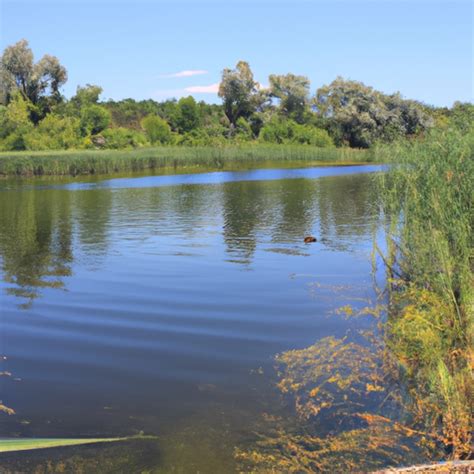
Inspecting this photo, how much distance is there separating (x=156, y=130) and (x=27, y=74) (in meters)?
15.4

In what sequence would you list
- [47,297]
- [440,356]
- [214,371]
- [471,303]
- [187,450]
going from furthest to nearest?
[47,297], [214,371], [471,303], [440,356], [187,450]

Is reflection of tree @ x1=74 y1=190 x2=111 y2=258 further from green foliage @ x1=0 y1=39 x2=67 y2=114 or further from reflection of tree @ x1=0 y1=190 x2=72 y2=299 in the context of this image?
green foliage @ x1=0 y1=39 x2=67 y2=114

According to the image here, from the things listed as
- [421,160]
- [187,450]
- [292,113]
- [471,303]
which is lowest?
[187,450]

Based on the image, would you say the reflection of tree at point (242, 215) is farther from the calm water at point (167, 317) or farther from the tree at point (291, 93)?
the tree at point (291, 93)

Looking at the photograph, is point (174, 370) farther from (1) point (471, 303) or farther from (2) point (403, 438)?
(1) point (471, 303)

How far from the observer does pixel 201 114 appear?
2904 inches

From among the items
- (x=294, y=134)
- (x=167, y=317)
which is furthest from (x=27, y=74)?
(x=167, y=317)

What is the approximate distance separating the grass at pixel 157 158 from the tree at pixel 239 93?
67.8ft

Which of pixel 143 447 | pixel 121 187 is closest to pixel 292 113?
pixel 121 187

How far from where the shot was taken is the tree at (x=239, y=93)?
7338 cm

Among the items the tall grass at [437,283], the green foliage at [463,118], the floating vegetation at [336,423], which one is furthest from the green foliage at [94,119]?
the floating vegetation at [336,423]

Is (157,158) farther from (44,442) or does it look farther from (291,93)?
(44,442)

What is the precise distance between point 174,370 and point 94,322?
228 centimetres

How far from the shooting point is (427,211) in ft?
27.1
